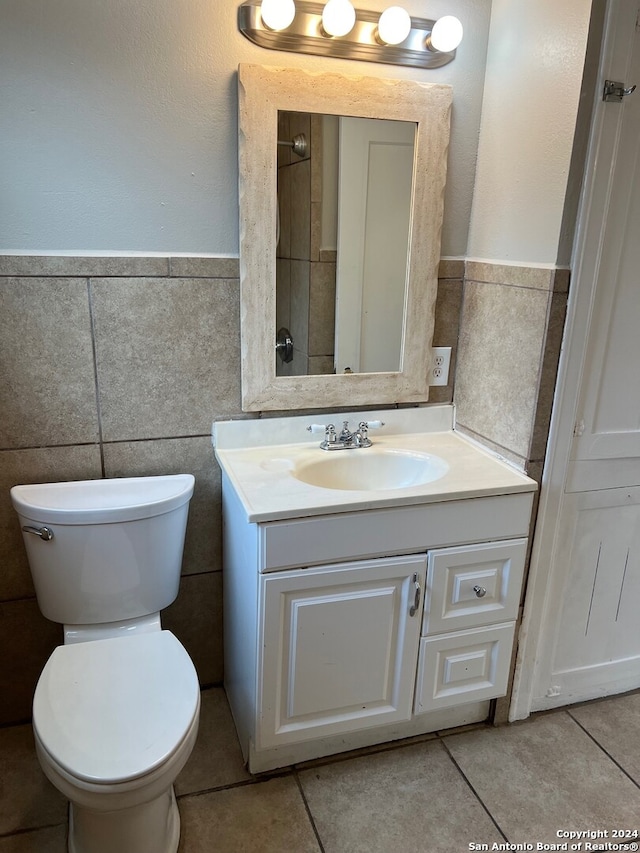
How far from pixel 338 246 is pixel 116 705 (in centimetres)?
127

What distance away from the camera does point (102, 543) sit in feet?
5.15

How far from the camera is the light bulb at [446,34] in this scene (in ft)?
5.31

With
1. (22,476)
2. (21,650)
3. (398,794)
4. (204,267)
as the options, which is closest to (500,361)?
(204,267)

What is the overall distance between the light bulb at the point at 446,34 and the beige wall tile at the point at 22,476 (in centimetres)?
140

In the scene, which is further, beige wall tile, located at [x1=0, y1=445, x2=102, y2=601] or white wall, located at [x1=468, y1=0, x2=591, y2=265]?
beige wall tile, located at [x1=0, y1=445, x2=102, y2=601]

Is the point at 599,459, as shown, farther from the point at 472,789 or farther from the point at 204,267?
the point at 204,267

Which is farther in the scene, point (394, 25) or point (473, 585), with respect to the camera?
point (473, 585)

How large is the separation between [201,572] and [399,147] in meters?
1.36

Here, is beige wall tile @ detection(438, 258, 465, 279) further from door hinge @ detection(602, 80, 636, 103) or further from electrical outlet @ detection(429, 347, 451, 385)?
door hinge @ detection(602, 80, 636, 103)

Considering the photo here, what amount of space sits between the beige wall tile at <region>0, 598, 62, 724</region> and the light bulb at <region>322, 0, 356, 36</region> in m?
1.71

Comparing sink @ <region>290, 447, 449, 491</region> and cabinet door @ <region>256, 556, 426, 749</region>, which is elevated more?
sink @ <region>290, 447, 449, 491</region>

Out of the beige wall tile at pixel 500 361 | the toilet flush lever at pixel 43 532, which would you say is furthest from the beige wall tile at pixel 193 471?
the beige wall tile at pixel 500 361

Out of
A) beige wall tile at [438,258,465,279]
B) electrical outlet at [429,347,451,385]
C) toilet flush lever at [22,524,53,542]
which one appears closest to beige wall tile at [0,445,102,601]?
toilet flush lever at [22,524,53,542]

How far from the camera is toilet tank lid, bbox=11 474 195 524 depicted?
1.53 meters
